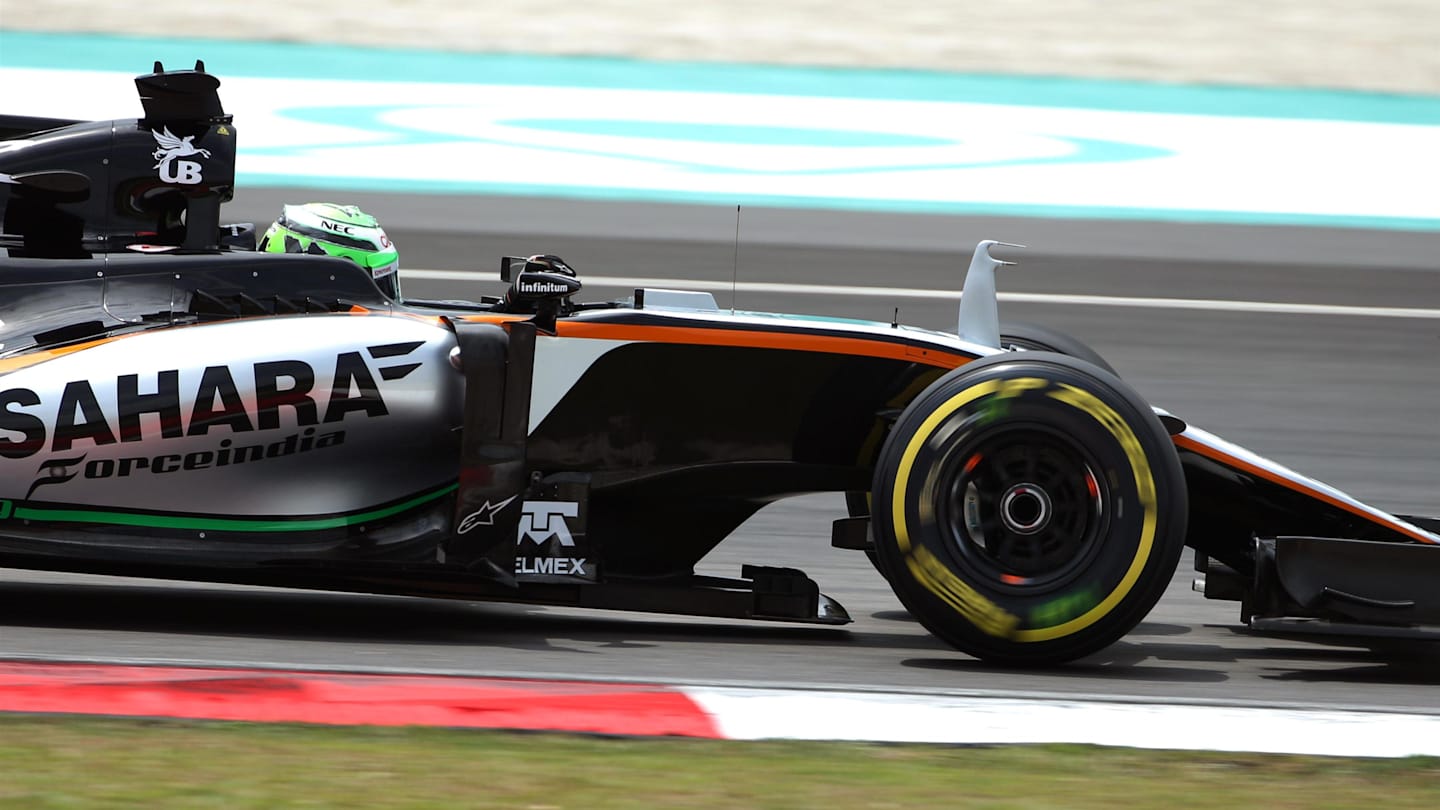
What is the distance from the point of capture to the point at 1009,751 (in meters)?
4.21

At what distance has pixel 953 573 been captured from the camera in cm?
485

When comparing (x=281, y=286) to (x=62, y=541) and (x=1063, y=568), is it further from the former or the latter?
(x=1063, y=568)

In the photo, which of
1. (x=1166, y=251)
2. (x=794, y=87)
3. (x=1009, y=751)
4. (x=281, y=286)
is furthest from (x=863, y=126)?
(x=1009, y=751)

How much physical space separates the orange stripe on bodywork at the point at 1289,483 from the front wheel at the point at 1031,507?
1.45 feet

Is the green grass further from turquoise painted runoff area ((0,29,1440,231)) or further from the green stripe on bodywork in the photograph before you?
turquoise painted runoff area ((0,29,1440,231))

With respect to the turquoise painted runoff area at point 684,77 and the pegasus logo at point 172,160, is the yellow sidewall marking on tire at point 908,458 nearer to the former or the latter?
the pegasus logo at point 172,160

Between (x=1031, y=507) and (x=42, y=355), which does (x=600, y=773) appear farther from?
(x=42, y=355)

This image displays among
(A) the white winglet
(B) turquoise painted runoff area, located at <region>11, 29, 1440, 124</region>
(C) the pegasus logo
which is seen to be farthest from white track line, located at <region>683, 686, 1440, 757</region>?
(B) turquoise painted runoff area, located at <region>11, 29, 1440, 124</region>

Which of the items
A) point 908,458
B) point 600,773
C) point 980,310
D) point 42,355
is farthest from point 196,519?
point 980,310

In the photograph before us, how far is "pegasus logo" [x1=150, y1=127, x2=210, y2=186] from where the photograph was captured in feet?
18.8

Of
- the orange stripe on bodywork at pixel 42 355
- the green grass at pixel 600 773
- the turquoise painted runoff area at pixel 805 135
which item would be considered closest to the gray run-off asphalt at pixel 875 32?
the turquoise painted runoff area at pixel 805 135

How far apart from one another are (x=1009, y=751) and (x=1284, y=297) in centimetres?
863

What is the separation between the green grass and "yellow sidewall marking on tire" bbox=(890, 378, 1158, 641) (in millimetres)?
661

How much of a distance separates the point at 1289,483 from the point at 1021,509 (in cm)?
89
